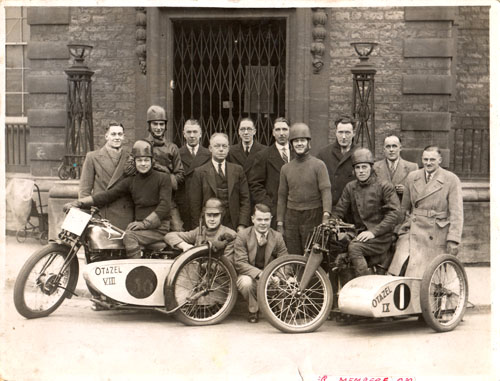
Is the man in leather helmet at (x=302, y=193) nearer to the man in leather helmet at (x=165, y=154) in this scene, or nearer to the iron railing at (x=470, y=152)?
the man in leather helmet at (x=165, y=154)

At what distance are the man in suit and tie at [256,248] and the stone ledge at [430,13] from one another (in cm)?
425

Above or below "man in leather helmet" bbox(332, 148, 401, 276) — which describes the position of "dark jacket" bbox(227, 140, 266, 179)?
above

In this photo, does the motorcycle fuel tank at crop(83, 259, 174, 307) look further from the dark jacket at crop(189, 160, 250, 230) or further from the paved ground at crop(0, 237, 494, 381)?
the dark jacket at crop(189, 160, 250, 230)

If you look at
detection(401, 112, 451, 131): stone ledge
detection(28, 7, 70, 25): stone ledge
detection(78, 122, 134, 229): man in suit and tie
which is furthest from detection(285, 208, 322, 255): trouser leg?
detection(28, 7, 70, 25): stone ledge

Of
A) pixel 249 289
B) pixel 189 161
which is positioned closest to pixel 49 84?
pixel 189 161

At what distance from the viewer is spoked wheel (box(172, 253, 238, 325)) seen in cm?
624

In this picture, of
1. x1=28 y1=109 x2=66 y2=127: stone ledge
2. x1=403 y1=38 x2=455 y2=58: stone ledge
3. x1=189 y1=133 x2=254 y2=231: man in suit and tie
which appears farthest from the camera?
x1=28 y1=109 x2=66 y2=127: stone ledge

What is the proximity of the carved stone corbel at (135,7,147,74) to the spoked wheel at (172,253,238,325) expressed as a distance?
4.27 meters

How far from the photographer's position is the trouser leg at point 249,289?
6.28m

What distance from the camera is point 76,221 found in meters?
6.41

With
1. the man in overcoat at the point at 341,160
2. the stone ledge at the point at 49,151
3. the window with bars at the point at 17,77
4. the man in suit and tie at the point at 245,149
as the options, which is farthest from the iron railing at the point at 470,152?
the window with bars at the point at 17,77

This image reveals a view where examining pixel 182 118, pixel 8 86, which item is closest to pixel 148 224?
pixel 182 118

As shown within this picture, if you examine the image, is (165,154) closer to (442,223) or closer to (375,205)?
(375,205)

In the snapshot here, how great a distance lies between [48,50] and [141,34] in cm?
140
